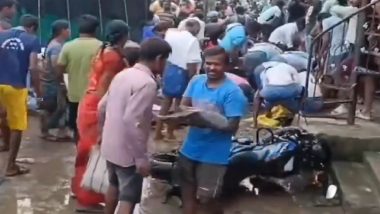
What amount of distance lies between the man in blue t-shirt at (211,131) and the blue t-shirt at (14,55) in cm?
275

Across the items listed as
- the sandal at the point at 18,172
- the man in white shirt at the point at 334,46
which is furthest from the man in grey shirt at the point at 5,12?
the man in white shirt at the point at 334,46

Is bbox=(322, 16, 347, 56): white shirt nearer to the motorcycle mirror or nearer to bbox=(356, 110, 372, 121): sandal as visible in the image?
bbox=(356, 110, 372, 121): sandal

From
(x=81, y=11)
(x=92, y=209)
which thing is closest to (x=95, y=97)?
(x=92, y=209)

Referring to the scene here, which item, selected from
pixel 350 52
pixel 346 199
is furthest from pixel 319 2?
pixel 346 199

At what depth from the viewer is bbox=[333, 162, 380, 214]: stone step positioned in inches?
247

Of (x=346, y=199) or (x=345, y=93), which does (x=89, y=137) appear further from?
(x=345, y=93)

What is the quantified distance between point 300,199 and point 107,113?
2579 millimetres

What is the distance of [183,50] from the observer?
362 inches

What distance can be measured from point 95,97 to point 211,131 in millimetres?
1398

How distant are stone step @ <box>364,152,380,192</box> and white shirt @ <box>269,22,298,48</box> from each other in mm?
6325

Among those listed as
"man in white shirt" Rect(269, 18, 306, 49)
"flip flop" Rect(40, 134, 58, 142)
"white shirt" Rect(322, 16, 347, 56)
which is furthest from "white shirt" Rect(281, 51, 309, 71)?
"flip flop" Rect(40, 134, 58, 142)

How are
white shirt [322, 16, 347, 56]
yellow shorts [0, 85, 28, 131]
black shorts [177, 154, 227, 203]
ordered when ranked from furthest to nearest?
1. white shirt [322, 16, 347, 56]
2. yellow shorts [0, 85, 28, 131]
3. black shorts [177, 154, 227, 203]

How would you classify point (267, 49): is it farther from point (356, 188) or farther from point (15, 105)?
point (356, 188)

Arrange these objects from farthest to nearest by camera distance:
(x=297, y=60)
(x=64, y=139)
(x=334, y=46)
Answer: (x=297, y=60) < (x=64, y=139) < (x=334, y=46)
